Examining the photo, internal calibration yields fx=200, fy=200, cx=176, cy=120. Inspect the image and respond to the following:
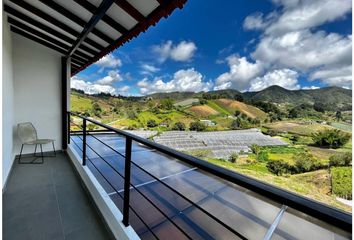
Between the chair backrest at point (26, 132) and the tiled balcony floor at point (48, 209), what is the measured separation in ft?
2.40

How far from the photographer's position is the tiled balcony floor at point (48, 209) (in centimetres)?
165

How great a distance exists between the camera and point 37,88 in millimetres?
3863

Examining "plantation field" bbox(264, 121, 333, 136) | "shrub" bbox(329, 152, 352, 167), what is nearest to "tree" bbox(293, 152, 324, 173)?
"shrub" bbox(329, 152, 352, 167)

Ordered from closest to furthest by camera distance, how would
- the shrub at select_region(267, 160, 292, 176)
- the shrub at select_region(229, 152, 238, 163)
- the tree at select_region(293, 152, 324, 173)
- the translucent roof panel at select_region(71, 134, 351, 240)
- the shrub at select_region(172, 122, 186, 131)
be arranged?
the translucent roof panel at select_region(71, 134, 351, 240), the tree at select_region(293, 152, 324, 173), the shrub at select_region(267, 160, 292, 176), the shrub at select_region(229, 152, 238, 163), the shrub at select_region(172, 122, 186, 131)

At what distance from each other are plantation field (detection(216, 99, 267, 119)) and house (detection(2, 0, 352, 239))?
11017mm

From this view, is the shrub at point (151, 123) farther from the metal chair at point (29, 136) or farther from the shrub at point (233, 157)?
the metal chair at point (29, 136)

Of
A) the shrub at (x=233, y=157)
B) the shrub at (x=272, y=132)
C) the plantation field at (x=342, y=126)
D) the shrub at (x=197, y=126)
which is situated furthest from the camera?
the shrub at (x=197, y=126)

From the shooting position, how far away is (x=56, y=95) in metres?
4.11

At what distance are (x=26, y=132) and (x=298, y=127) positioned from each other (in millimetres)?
12603

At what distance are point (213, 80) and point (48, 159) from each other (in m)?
27.9

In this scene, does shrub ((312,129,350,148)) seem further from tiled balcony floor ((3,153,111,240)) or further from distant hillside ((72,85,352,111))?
tiled balcony floor ((3,153,111,240))

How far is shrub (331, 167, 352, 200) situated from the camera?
30.1 feet

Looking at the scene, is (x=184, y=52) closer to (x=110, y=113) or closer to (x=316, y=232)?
(x=110, y=113)

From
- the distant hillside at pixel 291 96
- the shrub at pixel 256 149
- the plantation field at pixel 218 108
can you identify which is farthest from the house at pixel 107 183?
the plantation field at pixel 218 108
